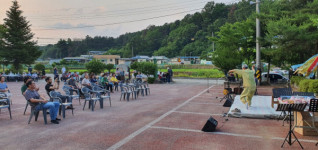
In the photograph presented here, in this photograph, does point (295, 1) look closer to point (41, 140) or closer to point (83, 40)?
point (41, 140)

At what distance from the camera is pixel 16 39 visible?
129 ft

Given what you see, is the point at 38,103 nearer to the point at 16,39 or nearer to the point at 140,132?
the point at 140,132

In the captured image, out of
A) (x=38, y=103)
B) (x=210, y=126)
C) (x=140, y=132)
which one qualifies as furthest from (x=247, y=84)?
(x=38, y=103)

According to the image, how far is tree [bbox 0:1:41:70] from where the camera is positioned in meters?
39.2

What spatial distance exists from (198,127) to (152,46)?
109914 millimetres

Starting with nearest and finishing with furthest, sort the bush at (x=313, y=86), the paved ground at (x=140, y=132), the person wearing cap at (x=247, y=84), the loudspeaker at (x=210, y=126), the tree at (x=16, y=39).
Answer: the paved ground at (x=140, y=132), the loudspeaker at (x=210, y=126), the person wearing cap at (x=247, y=84), the bush at (x=313, y=86), the tree at (x=16, y=39)

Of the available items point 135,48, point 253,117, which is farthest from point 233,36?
point 135,48

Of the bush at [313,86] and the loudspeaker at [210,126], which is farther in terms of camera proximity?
the bush at [313,86]

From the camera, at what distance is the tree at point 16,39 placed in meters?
39.2

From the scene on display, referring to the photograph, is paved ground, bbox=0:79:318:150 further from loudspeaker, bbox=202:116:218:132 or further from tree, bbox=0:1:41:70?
tree, bbox=0:1:41:70

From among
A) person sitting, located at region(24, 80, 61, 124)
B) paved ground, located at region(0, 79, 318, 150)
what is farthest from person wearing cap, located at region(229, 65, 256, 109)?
person sitting, located at region(24, 80, 61, 124)

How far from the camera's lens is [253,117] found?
344 inches

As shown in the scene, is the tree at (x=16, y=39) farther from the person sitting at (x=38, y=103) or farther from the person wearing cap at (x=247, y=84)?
the person wearing cap at (x=247, y=84)

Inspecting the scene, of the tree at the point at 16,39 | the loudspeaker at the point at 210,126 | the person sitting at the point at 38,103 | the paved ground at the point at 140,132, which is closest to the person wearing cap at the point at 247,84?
the paved ground at the point at 140,132
